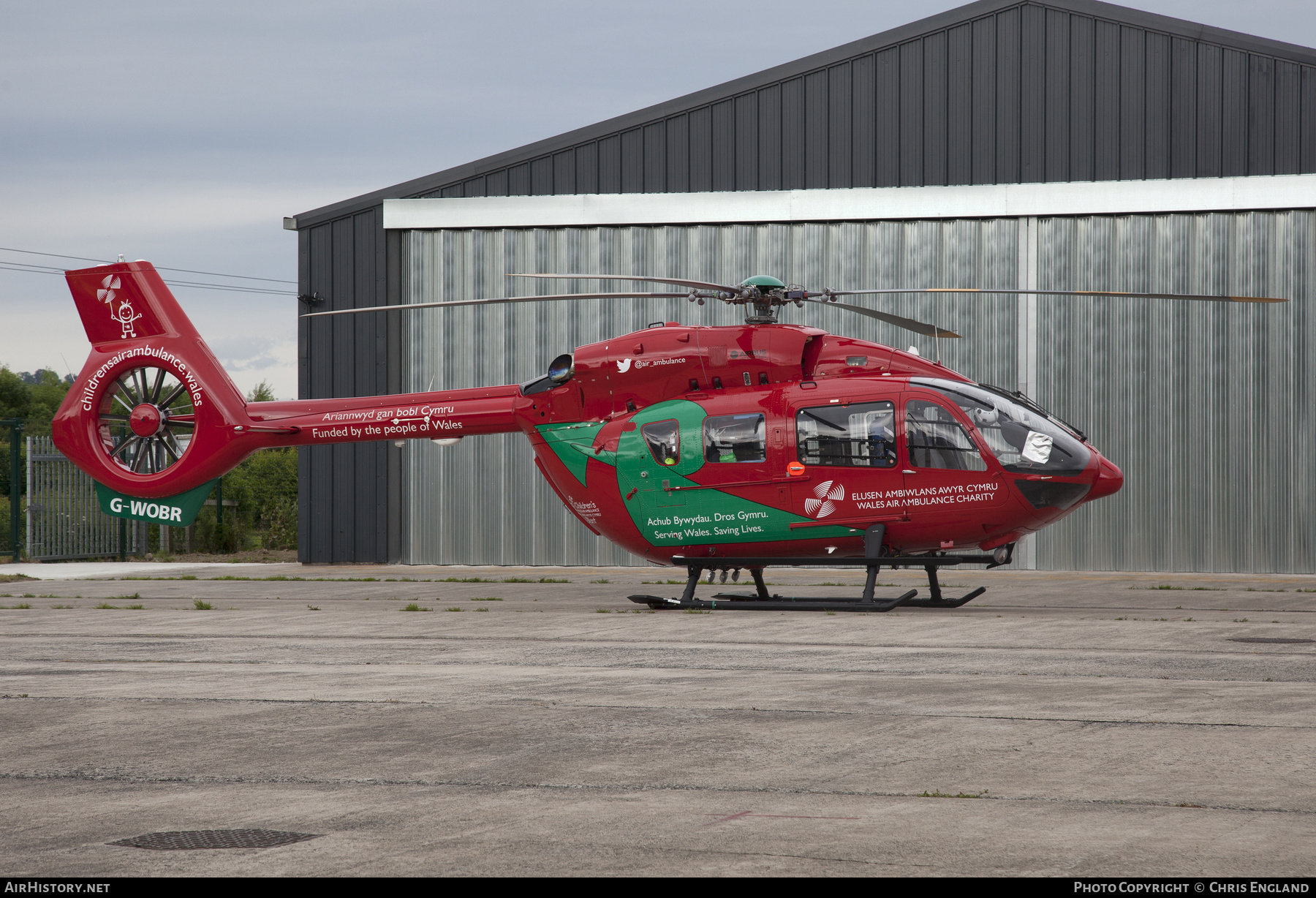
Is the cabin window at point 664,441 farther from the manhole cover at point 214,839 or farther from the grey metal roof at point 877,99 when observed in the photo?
the manhole cover at point 214,839

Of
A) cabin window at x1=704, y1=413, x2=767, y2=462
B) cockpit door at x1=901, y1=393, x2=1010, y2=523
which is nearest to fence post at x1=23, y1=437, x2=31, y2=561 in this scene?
cabin window at x1=704, y1=413, x2=767, y2=462

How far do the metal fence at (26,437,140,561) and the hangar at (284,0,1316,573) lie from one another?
5309 millimetres

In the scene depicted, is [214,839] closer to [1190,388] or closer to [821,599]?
[821,599]

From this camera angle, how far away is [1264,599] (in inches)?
645

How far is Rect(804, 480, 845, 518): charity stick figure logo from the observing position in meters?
14.5

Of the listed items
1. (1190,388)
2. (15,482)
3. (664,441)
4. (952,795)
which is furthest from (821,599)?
(15,482)

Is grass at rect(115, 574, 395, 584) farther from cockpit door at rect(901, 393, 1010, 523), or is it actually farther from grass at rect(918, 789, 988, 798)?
grass at rect(918, 789, 988, 798)

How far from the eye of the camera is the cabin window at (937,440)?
1406 centimetres

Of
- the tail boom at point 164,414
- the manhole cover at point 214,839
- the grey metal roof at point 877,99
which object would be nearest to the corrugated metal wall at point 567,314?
the grey metal roof at point 877,99

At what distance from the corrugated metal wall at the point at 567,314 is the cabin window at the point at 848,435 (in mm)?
8900

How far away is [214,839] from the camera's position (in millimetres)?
4957

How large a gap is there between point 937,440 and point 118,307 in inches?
441

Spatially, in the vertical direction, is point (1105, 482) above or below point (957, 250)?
below

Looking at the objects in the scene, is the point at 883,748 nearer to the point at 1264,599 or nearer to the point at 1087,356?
the point at 1264,599
